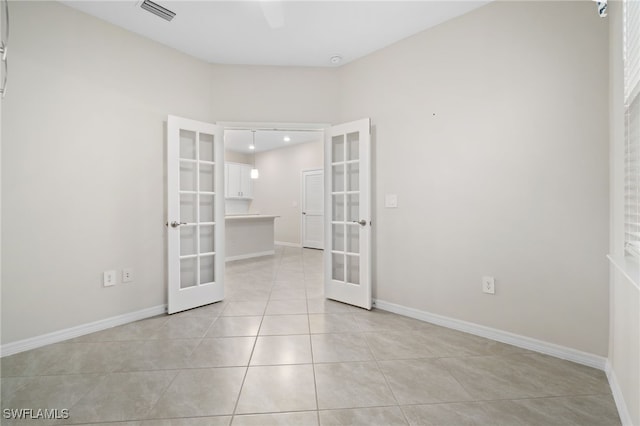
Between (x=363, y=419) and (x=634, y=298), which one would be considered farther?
(x=363, y=419)

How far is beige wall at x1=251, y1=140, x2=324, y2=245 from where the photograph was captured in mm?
7574

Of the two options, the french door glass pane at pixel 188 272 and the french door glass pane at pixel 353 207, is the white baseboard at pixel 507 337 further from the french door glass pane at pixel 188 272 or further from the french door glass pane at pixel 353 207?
the french door glass pane at pixel 188 272

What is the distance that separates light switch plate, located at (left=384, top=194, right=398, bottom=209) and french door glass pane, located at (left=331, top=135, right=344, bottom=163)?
28.7 inches

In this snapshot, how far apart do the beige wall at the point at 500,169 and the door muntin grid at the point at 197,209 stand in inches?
75.0

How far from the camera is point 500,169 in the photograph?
2234 mm

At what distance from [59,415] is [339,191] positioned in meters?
2.75

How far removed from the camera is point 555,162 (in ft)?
6.56

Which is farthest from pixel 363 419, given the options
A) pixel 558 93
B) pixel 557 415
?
pixel 558 93

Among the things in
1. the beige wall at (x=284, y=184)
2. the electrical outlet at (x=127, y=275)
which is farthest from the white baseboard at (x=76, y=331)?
the beige wall at (x=284, y=184)

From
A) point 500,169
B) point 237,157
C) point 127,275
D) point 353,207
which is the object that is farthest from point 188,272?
point 237,157

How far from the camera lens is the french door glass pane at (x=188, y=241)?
3021 millimetres

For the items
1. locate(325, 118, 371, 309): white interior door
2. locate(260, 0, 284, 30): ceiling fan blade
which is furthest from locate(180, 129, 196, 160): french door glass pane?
locate(325, 118, 371, 309): white interior door

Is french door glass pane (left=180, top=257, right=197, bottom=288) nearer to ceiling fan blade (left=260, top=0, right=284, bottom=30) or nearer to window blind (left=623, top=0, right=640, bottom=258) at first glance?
ceiling fan blade (left=260, top=0, right=284, bottom=30)

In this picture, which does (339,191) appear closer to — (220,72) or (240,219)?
(220,72)
